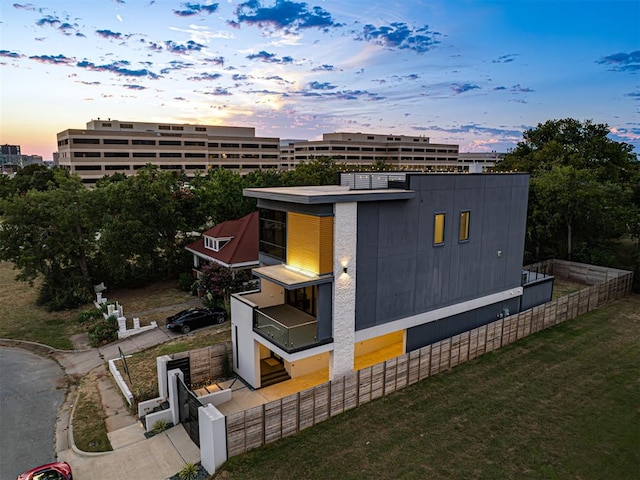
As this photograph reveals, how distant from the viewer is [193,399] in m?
13.5

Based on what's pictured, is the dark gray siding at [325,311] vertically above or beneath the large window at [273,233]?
beneath

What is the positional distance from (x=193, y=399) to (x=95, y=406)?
559cm

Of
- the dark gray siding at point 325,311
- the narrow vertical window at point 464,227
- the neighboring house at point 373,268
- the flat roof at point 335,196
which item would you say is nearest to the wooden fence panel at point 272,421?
the neighboring house at point 373,268

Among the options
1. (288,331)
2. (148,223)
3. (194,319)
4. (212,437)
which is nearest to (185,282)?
(148,223)

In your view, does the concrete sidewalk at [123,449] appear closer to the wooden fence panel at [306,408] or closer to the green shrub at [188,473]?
the green shrub at [188,473]

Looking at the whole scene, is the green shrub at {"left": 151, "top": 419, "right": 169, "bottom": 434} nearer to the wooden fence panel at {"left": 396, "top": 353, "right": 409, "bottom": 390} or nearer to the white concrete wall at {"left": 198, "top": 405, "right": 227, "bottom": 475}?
the white concrete wall at {"left": 198, "top": 405, "right": 227, "bottom": 475}

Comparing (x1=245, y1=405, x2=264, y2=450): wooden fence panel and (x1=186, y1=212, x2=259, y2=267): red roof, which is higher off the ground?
(x1=186, y1=212, x2=259, y2=267): red roof

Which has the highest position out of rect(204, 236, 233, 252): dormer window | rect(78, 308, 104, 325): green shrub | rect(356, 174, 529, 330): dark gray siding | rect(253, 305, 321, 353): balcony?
rect(356, 174, 529, 330): dark gray siding

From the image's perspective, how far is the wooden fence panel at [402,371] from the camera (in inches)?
645

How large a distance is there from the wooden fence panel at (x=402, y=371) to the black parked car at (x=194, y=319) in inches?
485

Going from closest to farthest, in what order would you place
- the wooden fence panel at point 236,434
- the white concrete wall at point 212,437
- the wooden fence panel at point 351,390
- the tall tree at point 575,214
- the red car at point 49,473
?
the red car at point 49,473
the white concrete wall at point 212,437
the wooden fence panel at point 236,434
the wooden fence panel at point 351,390
the tall tree at point 575,214

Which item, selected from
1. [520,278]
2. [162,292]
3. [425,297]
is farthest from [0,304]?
[520,278]

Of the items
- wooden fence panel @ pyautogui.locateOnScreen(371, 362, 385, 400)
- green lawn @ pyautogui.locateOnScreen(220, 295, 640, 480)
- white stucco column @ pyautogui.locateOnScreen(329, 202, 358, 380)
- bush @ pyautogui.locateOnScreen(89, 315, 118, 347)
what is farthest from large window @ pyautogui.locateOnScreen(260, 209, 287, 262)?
bush @ pyautogui.locateOnScreen(89, 315, 118, 347)

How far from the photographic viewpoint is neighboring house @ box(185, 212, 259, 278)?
29.6 metres
